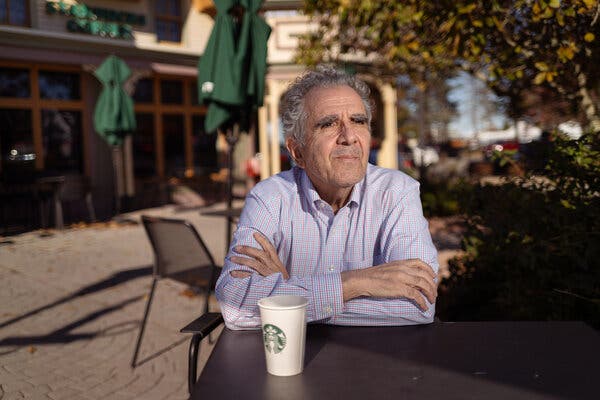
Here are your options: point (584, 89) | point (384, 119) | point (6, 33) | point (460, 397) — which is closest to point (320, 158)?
point (460, 397)

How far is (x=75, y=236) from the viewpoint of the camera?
945 centimetres

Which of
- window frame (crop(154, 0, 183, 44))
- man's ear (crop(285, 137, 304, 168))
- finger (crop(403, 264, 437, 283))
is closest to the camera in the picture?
finger (crop(403, 264, 437, 283))

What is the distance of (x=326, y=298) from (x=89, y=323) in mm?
3539

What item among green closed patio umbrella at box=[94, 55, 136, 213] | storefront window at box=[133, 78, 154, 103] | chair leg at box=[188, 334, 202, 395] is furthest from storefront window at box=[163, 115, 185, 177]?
chair leg at box=[188, 334, 202, 395]

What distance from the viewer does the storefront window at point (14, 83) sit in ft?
42.0

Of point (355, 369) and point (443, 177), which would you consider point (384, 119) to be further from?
point (355, 369)

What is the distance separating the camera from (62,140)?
13.8 meters

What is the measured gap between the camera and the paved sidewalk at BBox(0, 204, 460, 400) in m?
3.54

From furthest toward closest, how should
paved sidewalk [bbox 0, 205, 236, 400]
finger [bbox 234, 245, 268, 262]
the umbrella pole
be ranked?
1. the umbrella pole
2. paved sidewalk [bbox 0, 205, 236, 400]
3. finger [bbox 234, 245, 268, 262]

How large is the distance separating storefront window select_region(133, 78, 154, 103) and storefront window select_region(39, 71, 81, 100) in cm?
155

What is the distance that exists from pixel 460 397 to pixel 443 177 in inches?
432

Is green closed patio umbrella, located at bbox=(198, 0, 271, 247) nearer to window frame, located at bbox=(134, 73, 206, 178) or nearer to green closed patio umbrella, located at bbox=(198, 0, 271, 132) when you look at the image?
green closed patio umbrella, located at bbox=(198, 0, 271, 132)

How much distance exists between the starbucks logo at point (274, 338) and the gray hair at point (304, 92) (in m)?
1.19

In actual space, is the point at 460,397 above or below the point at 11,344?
above
